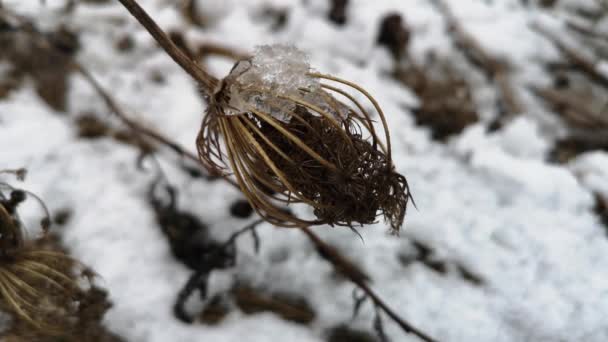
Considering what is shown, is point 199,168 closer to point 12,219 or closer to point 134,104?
point 134,104

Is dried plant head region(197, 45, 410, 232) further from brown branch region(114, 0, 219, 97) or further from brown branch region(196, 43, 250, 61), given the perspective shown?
brown branch region(196, 43, 250, 61)

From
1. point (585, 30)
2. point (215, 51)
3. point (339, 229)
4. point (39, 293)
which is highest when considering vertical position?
point (585, 30)

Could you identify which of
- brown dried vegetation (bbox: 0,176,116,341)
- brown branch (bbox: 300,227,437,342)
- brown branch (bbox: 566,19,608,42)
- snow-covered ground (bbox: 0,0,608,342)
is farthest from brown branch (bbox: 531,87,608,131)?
brown dried vegetation (bbox: 0,176,116,341)

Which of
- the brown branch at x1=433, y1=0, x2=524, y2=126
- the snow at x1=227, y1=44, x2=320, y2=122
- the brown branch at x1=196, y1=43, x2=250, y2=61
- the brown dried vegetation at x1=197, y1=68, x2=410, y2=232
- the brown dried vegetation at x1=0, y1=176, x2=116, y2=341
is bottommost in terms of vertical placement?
the brown dried vegetation at x1=0, y1=176, x2=116, y2=341

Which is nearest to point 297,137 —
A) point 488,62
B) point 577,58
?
point 488,62

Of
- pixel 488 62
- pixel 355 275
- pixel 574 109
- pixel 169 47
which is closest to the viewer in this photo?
pixel 169 47

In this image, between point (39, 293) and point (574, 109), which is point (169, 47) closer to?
point (39, 293)
